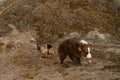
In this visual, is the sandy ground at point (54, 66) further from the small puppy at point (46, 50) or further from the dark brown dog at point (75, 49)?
the dark brown dog at point (75, 49)

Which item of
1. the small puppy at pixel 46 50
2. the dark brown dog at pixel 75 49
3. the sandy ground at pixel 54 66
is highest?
the dark brown dog at pixel 75 49

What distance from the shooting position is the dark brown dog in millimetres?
14125

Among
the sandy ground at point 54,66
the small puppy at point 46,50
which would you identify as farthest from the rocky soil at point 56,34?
the small puppy at point 46,50

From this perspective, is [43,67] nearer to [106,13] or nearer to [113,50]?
[113,50]

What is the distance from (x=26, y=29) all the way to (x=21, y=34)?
555 mm

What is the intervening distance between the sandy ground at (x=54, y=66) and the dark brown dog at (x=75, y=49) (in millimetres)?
402

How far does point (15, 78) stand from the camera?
1427 cm

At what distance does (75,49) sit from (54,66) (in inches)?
54.3

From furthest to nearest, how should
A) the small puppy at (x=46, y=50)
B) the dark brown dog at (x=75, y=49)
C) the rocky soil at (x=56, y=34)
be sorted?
1. the small puppy at (x=46, y=50)
2. the rocky soil at (x=56, y=34)
3. the dark brown dog at (x=75, y=49)

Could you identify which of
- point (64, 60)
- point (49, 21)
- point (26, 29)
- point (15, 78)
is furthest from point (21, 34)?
point (15, 78)

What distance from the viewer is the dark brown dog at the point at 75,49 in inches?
556

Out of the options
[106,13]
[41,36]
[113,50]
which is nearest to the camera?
[113,50]

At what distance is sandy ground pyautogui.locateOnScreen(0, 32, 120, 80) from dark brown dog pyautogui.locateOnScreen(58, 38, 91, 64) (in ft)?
1.32

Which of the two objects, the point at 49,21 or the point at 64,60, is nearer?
the point at 64,60
